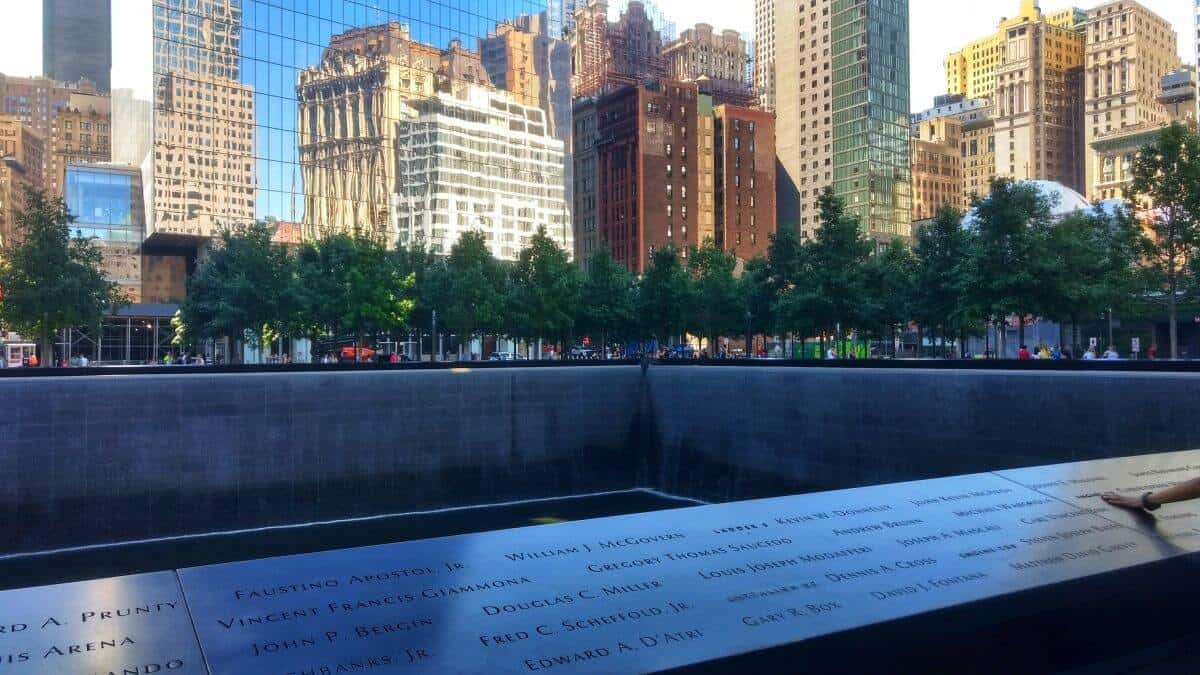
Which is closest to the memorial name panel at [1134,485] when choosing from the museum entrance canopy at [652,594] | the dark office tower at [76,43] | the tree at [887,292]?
the museum entrance canopy at [652,594]

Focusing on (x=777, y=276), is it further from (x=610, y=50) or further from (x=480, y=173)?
(x=610, y=50)

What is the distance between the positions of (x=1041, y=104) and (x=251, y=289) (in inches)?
6663

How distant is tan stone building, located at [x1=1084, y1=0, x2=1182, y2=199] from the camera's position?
156 m

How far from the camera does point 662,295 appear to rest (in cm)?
5166

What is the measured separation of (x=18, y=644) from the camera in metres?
2.91

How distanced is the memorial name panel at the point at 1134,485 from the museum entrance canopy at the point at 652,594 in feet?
0.09

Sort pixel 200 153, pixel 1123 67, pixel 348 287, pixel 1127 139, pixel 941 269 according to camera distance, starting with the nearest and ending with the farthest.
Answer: pixel 941 269 → pixel 348 287 → pixel 200 153 → pixel 1127 139 → pixel 1123 67

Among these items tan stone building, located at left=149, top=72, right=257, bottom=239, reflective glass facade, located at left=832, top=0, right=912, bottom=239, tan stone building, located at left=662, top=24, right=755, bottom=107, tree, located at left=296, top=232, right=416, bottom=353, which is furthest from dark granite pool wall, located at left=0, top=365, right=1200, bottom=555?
tan stone building, located at left=662, top=24, right=755, bottom=107

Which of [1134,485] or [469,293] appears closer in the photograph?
[1134,485]

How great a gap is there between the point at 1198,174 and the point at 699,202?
109004 millimetres

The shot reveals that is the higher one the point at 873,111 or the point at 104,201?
the point at 873,111

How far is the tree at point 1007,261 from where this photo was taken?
34562 mm

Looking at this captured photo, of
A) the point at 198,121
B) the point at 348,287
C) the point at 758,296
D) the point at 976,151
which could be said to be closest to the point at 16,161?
the point at 198,121

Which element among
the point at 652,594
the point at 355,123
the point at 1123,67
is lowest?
the point at 652,594
